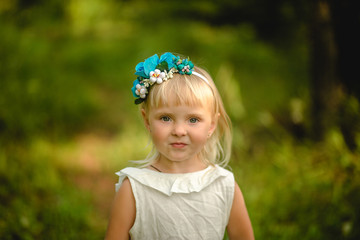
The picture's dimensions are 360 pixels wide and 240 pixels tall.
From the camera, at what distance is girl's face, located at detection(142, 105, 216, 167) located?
1419 mm

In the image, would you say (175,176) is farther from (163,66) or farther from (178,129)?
(163,66)

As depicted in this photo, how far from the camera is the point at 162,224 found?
147cm

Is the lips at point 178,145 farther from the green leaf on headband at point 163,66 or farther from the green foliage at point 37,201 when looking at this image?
the green foliage at point 37,201

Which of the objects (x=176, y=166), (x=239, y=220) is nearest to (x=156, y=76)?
(x=176, y=166)

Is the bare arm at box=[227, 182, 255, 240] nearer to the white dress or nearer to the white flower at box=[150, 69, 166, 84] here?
the white dress

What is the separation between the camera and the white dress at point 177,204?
1.47 m

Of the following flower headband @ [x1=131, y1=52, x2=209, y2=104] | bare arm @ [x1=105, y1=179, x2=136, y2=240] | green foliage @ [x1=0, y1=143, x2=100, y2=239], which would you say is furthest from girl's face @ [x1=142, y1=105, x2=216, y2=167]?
green foliage @ [x1=0, y1=143, x2=100, y2=239]

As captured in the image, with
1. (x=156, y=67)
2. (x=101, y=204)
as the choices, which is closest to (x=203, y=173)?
(x=156, y=67)

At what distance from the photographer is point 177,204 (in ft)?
4.87

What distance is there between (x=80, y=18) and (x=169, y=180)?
220 inches

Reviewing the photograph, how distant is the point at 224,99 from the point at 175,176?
240cm

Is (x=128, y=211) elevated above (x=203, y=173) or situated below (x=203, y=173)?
below

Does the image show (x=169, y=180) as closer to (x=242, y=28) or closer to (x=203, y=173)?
(x=203, y=173)

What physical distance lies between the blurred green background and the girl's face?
3.87ft
